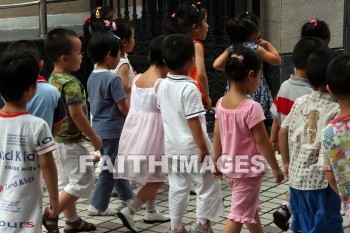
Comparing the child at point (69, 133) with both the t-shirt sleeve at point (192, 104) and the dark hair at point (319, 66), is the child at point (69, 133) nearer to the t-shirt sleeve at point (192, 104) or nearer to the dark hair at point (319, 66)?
the t-shirt sleeve at point (192, 104)

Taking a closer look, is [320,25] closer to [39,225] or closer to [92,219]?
[92,219]

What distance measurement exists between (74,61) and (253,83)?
4.78ft

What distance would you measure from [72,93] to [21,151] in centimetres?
144

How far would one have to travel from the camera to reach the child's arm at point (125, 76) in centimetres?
638

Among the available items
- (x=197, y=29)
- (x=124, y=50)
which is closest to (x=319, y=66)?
(x=197, y=29)

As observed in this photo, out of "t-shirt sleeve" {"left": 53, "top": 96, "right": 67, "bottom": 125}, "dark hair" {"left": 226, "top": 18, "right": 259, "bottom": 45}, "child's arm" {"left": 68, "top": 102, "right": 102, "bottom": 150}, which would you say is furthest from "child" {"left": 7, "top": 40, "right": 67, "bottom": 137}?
"dark hair" {"left": 226, "top": 18, "right": 259, "bottom": 45}

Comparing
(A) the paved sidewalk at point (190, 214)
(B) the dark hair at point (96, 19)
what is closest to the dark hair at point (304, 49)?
(A) the paved sidewalk at point (190, 214)

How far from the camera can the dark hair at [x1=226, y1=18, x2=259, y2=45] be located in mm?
6402

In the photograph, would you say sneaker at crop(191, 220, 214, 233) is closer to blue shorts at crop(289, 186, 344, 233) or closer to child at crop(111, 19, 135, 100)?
blue shorts at crop(289, 186, 344, 233)

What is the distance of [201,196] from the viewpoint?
535 centimetres

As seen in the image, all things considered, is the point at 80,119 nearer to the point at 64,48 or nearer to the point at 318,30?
the point at 64,48

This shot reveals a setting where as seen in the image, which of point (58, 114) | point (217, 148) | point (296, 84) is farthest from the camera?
point (296, 84)

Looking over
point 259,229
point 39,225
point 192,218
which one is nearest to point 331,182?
point 259,229

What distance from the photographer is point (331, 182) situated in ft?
13.0
